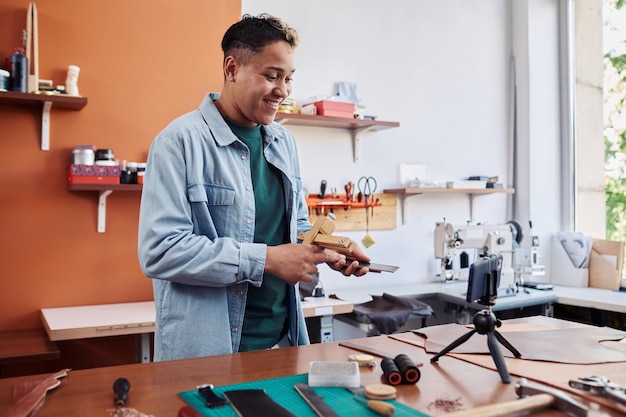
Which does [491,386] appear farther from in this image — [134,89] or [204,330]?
[134,89]

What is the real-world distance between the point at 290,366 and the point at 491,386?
440 millimetres

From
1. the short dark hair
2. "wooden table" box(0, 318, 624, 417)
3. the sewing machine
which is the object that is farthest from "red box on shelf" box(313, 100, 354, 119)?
"wooden table" box(0, 318, 624, 417)

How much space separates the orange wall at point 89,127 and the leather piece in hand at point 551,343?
2.00 metres

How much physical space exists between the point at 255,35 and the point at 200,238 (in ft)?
1.96

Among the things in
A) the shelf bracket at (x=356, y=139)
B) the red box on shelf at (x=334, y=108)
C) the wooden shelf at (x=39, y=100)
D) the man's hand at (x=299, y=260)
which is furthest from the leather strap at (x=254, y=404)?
the shelf bracket at (x=356, y=139)

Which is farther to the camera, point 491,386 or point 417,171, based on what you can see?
point 417,171

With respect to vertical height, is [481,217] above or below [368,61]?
below

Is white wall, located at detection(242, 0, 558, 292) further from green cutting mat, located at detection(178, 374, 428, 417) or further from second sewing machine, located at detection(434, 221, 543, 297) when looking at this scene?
green cutting mat, located at detection(178, 374, 428, 417)

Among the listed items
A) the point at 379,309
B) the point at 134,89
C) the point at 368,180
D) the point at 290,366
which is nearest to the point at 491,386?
the point at 290,366

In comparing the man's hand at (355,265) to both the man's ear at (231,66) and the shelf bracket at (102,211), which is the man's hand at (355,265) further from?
the shelf bracket at (102,211)

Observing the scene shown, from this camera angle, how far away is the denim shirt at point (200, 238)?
1.36m

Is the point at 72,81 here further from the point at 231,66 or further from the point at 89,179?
the point at 231,66

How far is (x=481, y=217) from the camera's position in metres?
4.44

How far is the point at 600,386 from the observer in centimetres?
110
